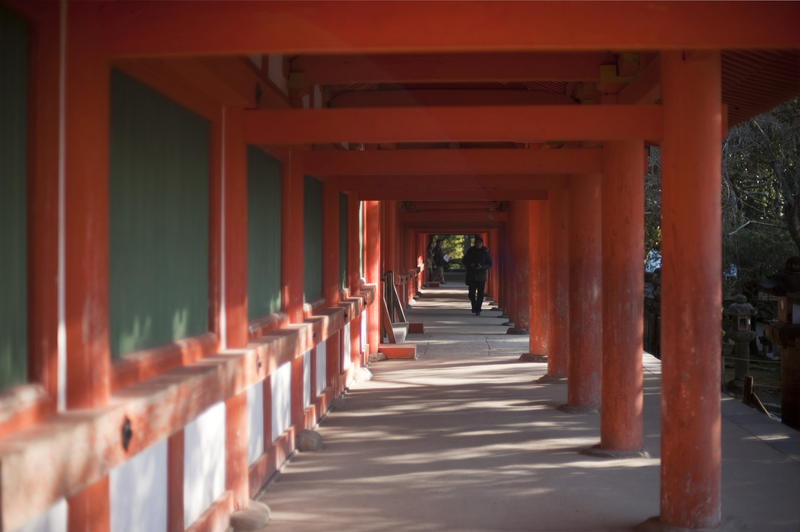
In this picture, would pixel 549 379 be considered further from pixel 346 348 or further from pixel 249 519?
pixel 249 519

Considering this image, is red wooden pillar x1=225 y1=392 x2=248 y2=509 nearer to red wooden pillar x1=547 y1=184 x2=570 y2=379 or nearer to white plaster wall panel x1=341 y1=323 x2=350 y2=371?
white plaster wall panel x1=341 y1=323 x2=350 y2=371

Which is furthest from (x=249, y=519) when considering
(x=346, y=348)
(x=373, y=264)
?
(x=373, y=264)

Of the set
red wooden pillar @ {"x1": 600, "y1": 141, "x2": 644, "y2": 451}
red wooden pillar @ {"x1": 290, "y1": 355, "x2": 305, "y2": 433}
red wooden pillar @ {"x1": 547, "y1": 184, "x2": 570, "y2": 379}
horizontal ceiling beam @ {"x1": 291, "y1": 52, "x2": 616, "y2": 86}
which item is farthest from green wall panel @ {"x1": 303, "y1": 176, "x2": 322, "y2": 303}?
red wooden pillar @ {"x1": 600, "y1": 141, "x2": 644, "y2": 451}

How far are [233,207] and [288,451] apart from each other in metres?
2.45

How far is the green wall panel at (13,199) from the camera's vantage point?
2697 mm

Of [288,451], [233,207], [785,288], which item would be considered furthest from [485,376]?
[233,207]

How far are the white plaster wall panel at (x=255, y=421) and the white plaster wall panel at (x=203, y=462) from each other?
0.71 meters

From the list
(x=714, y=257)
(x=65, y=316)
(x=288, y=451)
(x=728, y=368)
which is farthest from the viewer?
(x=728, y=368)

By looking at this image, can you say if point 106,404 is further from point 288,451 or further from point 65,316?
point 288,451

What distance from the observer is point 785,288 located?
10.2 metres

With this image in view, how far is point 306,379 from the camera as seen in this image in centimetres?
795

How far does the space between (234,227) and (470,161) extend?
2388 millimetres

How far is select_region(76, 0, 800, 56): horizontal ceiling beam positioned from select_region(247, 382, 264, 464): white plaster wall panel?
2712 millimetres

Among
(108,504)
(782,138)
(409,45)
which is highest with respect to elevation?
(782,138)
